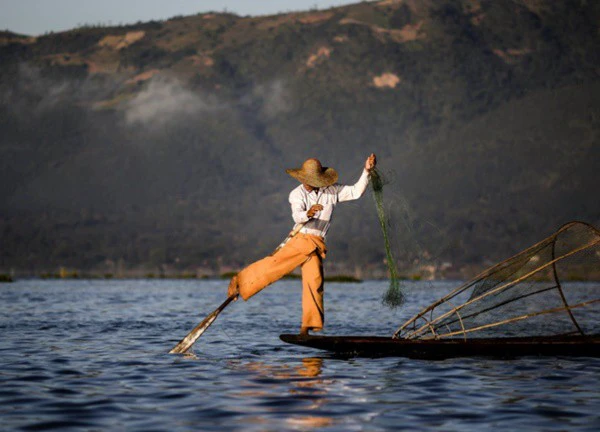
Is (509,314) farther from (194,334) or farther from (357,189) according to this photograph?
(194,334)

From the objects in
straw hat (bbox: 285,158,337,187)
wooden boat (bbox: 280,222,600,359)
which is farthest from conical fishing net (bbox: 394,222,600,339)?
straw hat (bbox: 285,158,337,187)

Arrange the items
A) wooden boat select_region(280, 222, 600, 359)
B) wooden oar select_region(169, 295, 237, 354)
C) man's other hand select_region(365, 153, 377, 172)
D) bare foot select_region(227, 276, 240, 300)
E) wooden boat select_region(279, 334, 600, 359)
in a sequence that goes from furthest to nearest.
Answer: wooden oar select_region(169, 295, 237, 354) → bare foot select_region(227, 276, 240, 300) → wooden boat select_region(280, 222, 600, 359) → wooden boat select_region(279, 334, 600, 359) → man's other hand select_region(365, 153, 377, 172)

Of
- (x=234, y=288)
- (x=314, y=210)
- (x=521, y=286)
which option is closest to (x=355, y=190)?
(x=314, y=210)

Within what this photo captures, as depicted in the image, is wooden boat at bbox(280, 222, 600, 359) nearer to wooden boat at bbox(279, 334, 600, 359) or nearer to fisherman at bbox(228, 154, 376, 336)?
wooden boat at bbox(279, 334, 600, 359)

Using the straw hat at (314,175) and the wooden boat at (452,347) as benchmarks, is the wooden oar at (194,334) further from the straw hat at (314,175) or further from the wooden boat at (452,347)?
the straw hat at (314,175)

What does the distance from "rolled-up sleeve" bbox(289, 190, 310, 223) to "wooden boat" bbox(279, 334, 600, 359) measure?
2.07m

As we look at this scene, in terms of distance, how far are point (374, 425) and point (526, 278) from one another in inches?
310

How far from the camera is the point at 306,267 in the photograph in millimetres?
17078

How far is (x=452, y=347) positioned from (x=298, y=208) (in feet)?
11.2

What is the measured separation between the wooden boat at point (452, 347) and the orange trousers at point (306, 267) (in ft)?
1.48

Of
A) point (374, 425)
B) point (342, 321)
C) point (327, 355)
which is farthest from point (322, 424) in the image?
point (342, 321)

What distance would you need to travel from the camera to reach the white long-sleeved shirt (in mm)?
16875

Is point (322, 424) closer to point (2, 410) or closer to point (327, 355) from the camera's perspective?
point (2, 410)

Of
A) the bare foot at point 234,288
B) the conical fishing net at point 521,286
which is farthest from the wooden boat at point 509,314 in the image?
the bare foot at point 234,288
